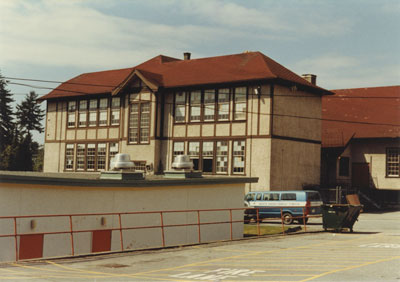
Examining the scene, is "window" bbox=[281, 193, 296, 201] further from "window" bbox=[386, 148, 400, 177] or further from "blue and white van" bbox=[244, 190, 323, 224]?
"window" bbox=[386, 148, 400, 177]

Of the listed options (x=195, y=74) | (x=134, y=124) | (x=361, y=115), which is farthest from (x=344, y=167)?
(x=134, y=124)

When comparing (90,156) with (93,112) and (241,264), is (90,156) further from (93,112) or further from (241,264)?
(241,264)

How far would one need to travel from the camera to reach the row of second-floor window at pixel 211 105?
133 feet

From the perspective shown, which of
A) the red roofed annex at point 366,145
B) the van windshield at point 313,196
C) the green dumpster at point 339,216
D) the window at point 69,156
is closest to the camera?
the green dumpster at point 339,216

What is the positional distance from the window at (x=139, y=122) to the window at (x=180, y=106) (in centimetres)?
233

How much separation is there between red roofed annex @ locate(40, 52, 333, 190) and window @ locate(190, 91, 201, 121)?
0.07m

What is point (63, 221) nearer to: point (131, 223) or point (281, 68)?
point (131, 223)

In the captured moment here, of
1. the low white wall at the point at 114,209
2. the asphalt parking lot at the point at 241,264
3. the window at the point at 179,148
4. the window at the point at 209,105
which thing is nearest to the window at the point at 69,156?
the window at the point at 179,148

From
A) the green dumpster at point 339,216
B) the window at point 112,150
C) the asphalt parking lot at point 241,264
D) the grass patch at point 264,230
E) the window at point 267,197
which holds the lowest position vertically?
the grass patch at point 264,230

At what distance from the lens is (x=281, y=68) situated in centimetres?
4319

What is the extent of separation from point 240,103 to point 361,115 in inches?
535

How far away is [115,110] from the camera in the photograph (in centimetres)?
4700

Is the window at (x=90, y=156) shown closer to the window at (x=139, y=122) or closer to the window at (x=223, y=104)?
the window at (x=139, y=122)

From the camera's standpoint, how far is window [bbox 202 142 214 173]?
41.6m
